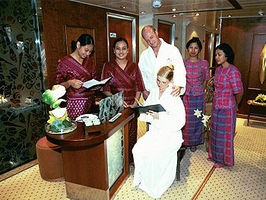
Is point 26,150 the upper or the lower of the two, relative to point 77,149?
lower

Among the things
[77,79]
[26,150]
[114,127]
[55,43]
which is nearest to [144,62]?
[77,79]

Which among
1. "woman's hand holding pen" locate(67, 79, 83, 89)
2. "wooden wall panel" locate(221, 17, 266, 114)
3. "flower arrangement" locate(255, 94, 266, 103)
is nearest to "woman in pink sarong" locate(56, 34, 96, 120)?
"woman's hand holding pen" locate(67, 79, 83, 89)

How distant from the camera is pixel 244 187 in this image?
2.31m

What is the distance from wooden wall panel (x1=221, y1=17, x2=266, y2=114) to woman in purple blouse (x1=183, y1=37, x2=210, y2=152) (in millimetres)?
2107

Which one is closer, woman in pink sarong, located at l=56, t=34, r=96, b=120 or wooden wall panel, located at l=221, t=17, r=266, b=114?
woman in pink sarong, located at l=56, t=34, r=96, b=120

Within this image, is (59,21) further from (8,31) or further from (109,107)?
(109,107)

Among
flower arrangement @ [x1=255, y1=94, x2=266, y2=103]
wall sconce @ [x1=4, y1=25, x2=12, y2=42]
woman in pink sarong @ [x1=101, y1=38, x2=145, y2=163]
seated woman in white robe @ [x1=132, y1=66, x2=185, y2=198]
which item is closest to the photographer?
seated woman in white robe @ [x1=132, y1=66, x2=185, y2=198]

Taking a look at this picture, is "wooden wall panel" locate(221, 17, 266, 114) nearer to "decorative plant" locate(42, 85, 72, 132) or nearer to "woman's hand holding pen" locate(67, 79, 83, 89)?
"woman's hand holding pen" locate(67, 79, 83, 89)

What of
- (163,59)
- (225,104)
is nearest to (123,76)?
(163,59)

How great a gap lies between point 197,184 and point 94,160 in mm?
1245

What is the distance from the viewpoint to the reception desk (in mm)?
1682

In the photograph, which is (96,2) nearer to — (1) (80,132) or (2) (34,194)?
(1) (80,132)

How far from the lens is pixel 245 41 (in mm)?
4488

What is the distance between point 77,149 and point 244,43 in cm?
422
